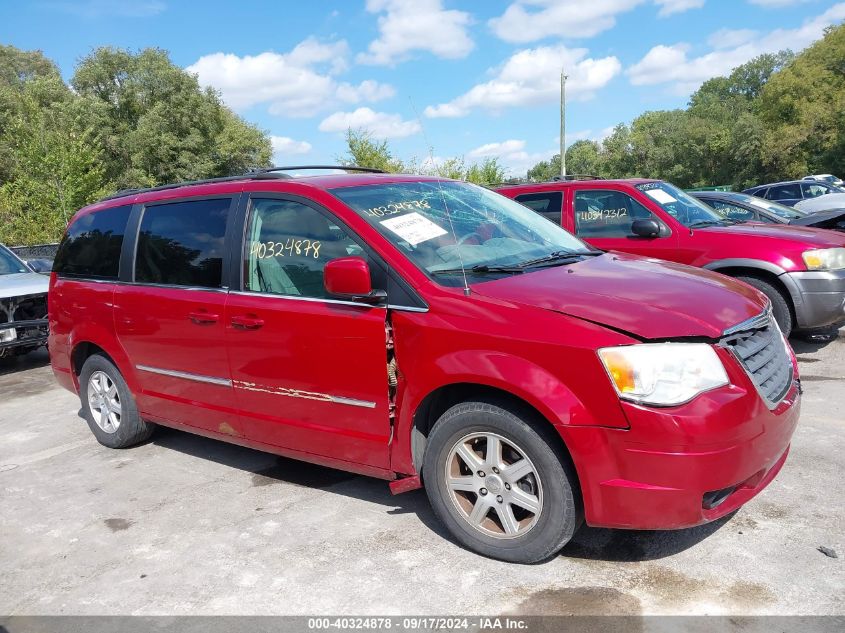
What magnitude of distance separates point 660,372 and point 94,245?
13.7ft

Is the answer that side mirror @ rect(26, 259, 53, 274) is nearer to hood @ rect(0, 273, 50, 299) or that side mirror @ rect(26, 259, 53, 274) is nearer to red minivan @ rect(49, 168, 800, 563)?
hood @ rect(0, 273, 50, 299)

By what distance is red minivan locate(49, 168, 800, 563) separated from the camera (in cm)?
281

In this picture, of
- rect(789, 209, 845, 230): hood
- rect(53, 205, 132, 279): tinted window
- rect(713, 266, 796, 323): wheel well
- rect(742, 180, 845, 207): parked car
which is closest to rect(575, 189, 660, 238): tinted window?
rect(713, 266, 796, 323): wheel well

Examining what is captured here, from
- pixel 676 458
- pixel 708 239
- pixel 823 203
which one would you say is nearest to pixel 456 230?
pixel 676 458

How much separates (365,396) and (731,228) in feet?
15.9

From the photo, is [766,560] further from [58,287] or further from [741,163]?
[741,163]

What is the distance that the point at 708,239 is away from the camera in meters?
6.69

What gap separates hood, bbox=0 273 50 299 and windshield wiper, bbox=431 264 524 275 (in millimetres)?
6355

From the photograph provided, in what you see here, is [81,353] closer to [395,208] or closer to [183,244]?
[183,244]

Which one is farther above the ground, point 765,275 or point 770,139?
point 770,139

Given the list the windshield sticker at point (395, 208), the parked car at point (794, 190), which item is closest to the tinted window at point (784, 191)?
the parked car at point (794, 190)

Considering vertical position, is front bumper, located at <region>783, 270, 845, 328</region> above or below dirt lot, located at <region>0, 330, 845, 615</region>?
above

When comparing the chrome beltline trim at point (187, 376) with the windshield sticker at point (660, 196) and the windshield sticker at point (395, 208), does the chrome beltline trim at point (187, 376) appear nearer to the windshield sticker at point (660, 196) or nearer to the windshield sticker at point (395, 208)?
the windshield sticker at point (395, 208)

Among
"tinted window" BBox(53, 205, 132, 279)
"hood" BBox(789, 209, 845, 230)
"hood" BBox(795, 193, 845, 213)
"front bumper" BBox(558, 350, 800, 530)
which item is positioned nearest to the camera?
"front bumper" BBox(558, 350, 800, 530)
